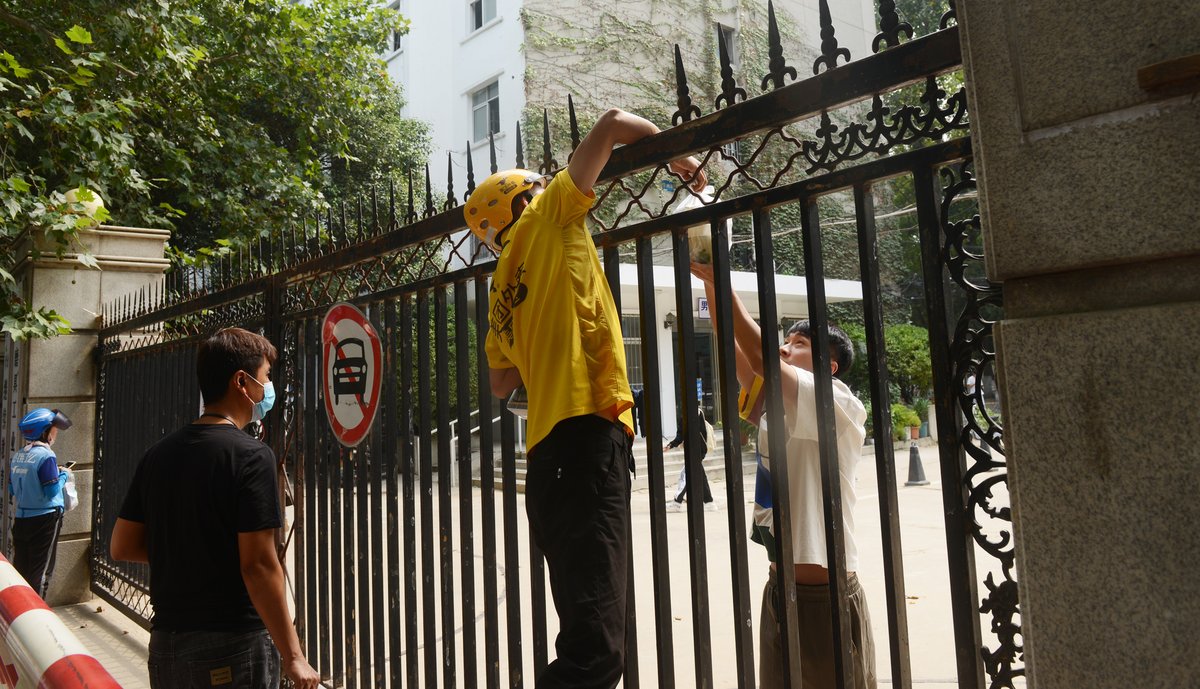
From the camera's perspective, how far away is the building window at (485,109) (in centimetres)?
1965

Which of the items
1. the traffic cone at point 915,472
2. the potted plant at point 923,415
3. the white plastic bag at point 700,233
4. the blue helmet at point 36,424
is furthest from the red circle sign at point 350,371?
the potted plant at point 923,415

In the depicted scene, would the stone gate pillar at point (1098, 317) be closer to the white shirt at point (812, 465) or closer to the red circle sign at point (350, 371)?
the white shirt at point (812, 465)

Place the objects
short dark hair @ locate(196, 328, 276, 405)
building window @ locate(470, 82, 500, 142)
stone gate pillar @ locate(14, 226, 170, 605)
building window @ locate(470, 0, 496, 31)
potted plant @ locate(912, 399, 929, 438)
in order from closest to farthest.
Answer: short dark hair @ locate(196, 328, 276, 405) < stone gate pillar @ locate(14, 226, 170, 605) < building window @ locate(470, 82, 500, 142) < building window @ locate(470, 0, 496, 31) < potted plant @ locate(912, 399, 929, 438)

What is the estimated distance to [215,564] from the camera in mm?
2752

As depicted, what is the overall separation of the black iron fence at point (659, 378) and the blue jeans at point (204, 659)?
0.78 meters

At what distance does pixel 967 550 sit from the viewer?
1805mm

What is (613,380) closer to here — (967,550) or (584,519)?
(584,519)

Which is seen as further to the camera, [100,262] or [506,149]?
[506,149]

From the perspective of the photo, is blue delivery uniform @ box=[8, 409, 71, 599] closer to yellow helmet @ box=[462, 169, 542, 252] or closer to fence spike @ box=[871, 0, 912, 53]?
yellow helmet @ box=[462, 169, 542, 252]

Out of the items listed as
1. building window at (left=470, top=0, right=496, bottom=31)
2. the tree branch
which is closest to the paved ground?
the tree branch

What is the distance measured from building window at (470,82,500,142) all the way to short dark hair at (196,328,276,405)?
17.3 metres

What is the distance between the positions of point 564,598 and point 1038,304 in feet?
4.49

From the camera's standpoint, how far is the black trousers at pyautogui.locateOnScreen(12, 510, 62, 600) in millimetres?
6188

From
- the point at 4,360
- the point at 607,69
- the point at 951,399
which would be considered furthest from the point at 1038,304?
the point at 607,69
